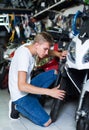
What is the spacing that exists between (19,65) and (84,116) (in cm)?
70

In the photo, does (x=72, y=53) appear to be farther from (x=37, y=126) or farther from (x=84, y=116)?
(x=37, y=126)

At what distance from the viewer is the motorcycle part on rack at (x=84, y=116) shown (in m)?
1.96

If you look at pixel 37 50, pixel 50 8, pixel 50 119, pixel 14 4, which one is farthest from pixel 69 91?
pixel 14 4

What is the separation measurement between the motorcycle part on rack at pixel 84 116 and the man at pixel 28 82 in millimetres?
216

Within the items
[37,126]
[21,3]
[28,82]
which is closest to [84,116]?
[37,126]

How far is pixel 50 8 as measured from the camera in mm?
3803

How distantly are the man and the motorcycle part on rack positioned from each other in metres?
0.22

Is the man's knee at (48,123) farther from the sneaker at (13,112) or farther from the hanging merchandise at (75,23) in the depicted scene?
the hanging merchandise at (75,23)

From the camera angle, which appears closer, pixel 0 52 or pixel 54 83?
pixel 54 83

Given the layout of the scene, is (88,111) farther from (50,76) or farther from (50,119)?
(50,76)

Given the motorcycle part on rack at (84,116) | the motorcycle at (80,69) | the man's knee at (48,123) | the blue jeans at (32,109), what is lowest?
the man's knee at (48,123)

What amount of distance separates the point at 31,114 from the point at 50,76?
0.44 m

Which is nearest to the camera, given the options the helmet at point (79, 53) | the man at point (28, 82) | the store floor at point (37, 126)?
the helmet at point (79, 53)

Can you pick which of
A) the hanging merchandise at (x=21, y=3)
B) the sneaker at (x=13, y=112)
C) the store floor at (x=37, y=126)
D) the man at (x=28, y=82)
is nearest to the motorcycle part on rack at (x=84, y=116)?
the man at (x=28, y=82)
